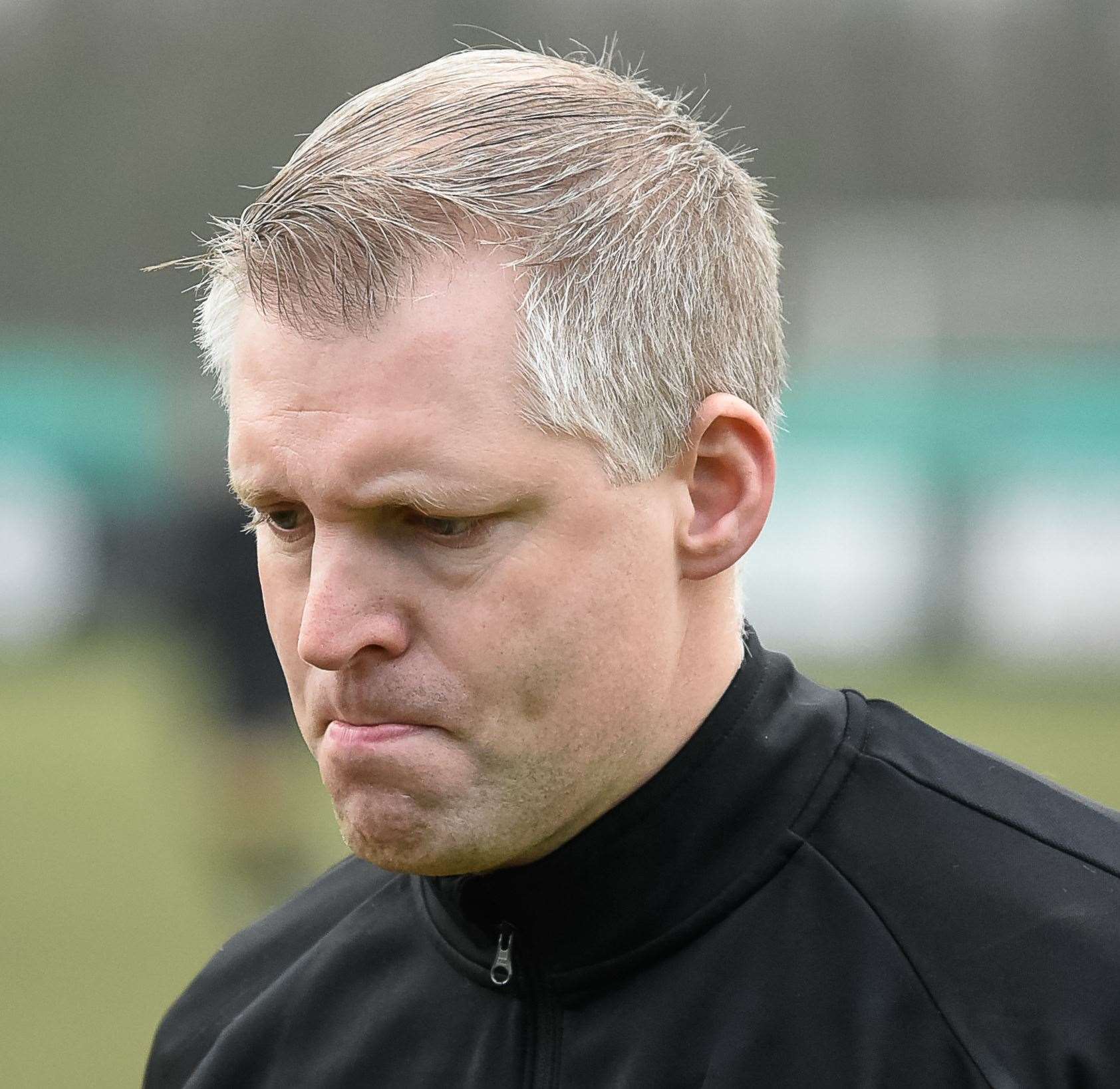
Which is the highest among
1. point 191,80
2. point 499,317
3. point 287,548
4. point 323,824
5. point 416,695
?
point 191,80

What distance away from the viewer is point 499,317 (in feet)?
6.53

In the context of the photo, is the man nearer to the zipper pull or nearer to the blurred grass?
the zipper pull

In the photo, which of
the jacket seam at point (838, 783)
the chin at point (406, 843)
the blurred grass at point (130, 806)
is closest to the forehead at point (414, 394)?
the chin at point (406, 843)

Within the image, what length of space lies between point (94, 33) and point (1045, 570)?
46.6 feet

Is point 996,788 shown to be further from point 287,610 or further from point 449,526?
point 287,610

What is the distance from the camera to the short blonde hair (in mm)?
2010

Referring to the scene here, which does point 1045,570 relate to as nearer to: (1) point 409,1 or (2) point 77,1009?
(2) point 77,1009

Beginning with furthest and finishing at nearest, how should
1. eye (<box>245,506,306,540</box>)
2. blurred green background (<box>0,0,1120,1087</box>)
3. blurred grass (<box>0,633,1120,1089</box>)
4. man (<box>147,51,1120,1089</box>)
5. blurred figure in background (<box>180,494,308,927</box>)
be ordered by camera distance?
Answer: blurred green background (<box>0,0,1120,1087</box>)
blurred figure in background (<box>180,494,308,927</box>)
blurred grass (<box>0,633,1120,1089</box>)
eye (<box>245,506,306,540</box>)
man (<box>147,51,1120,1089</box>)

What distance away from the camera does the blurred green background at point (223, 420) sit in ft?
30.3

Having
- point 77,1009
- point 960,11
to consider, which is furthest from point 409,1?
point 77,1009

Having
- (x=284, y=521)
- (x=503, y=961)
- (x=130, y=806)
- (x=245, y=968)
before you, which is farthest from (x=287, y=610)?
(x=130, y=806)

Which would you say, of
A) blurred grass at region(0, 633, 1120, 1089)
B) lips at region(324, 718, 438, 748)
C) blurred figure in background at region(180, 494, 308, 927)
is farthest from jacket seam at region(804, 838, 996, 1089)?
blurred figure in background at region(180, 494, 308, 927)

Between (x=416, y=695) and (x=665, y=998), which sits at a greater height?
(x=416, y=695)

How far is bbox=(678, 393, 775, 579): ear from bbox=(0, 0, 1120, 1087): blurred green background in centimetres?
445
